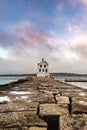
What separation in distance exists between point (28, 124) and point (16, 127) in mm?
287

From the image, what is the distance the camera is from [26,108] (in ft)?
26.1

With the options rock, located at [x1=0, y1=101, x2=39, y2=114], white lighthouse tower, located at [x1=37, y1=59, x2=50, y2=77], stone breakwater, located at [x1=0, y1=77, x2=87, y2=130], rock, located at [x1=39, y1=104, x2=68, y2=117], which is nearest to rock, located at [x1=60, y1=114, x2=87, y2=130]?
stone breakwater, located at [x1=0, y1=77, x2=87, y2=130]

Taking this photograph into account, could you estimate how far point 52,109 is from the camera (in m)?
7.91

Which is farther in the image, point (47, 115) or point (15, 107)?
point (15, 107)

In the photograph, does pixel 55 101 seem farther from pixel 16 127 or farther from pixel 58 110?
pixel 16 127

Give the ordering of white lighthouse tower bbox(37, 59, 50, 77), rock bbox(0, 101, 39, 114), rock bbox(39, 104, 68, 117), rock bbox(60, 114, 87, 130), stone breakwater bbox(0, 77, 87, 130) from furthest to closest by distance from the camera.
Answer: white lighthouse tower bbox(37, 59, 50, 77) < rock bbox(0, 101, 39, 114) < rock bbox(39, 104, 68, 117) < stone breakwater bbox(0, 77, 87, 130) < rock bbox(60, 114, 87, 130)

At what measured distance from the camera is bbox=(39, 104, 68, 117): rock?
7.43m

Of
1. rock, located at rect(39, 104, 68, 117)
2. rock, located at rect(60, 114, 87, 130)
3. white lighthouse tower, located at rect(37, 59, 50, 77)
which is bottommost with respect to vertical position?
rock, located at rect(60, 114, 87, 130)

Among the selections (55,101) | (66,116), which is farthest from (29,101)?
(66,116)

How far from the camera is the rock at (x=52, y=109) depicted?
24.4ft

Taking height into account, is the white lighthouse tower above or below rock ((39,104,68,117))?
above

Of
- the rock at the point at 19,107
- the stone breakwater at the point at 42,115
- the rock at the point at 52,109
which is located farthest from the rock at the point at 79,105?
the rock at the point at 19,107

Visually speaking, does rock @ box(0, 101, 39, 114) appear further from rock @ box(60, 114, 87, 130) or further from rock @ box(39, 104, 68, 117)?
rock @ box(60, 114, 87, 130)

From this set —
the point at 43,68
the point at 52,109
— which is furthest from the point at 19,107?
the point at 43,68
